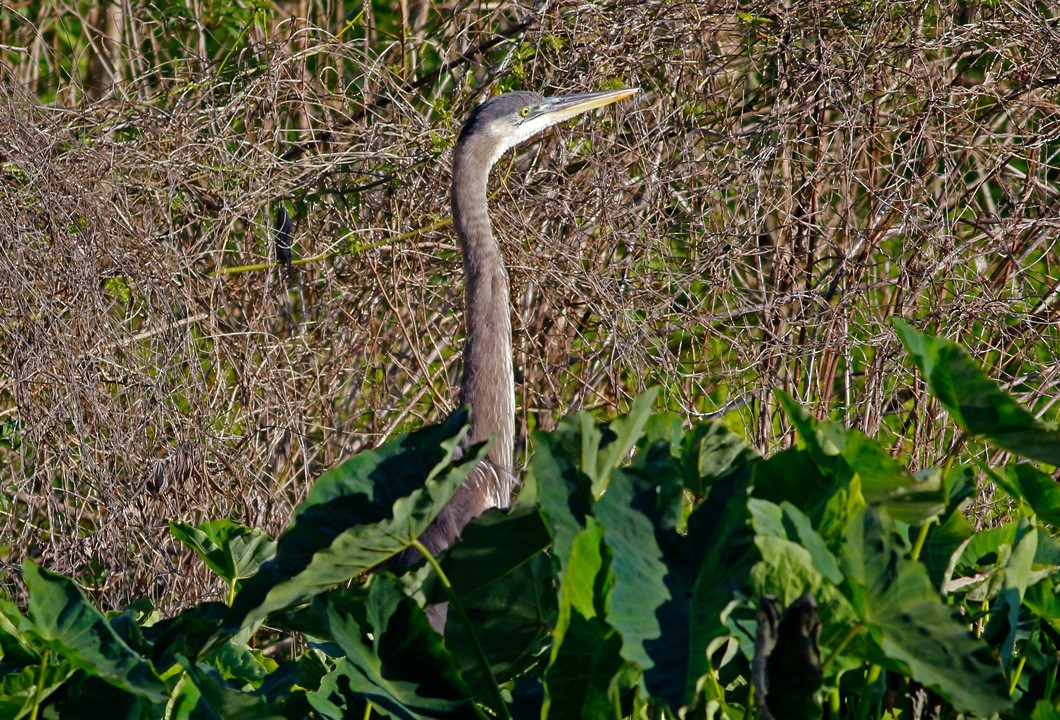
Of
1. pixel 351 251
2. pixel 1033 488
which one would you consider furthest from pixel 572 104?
pixel 1033 488

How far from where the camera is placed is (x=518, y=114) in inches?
164

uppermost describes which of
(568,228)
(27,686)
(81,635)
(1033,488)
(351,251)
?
(81,635)

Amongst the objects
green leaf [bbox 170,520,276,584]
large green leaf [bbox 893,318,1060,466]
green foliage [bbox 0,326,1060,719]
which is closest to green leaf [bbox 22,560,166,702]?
green foliage [bbox 0,326,1060,719]

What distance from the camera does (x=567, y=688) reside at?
60.9 inches

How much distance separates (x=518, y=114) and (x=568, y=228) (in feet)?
2.09

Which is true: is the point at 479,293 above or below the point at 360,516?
below

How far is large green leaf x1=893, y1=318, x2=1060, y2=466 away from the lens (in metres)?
1.55

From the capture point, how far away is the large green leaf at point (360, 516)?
4.83 feet

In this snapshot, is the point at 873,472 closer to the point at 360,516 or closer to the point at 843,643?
the point at 843,643

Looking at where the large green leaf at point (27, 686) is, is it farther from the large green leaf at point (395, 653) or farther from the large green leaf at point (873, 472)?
the large green leaf at point (873, 472)

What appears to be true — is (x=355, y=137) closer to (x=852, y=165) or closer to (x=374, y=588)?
(x=852, y=165)

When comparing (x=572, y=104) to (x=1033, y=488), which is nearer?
(x=1033, y=488)

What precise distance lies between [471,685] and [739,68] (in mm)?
3416

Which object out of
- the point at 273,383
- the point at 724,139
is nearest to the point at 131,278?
the point at 273,383
